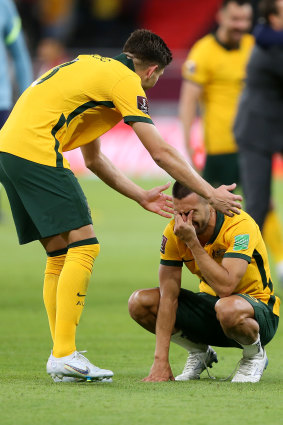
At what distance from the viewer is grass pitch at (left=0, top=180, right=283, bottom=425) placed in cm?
444

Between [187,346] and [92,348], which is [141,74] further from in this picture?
[92,348]

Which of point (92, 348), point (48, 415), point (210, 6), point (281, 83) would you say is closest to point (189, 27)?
point (210, 6)

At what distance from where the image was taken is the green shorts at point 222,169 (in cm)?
1008

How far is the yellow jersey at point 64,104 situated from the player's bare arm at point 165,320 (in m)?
0.88

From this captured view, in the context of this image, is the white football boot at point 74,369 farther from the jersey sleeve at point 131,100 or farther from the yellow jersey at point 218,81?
the yellow jersey at point 218,81

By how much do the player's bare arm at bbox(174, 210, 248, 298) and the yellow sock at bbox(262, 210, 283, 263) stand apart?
4382 mm

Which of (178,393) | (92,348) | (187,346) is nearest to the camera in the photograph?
(178,393)

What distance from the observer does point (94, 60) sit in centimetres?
545

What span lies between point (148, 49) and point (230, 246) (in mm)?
1158

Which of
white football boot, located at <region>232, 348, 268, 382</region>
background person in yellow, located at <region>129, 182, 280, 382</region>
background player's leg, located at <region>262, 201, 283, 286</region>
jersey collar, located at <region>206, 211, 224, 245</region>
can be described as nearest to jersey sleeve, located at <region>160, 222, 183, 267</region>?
background person in yellow, located at <region>129, 182, 280, 382</region>

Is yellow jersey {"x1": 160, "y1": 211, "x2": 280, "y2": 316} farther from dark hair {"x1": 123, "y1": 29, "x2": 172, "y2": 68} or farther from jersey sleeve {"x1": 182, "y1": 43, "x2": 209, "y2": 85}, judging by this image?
jersey sleeve {"x1": 182, "y1": 43, "x2": 209, "y2": 85}

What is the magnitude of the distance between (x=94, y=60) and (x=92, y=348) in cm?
208

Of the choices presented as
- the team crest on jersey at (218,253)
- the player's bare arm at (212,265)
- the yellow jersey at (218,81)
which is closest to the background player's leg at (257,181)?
the yellow jersey at (218,81)

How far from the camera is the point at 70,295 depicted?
5312 mm
